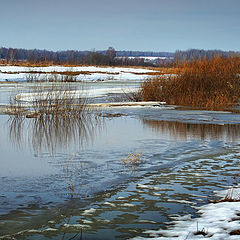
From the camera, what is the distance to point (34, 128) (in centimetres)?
1060

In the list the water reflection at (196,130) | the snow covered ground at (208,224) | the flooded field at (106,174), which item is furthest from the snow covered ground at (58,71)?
the snow covered ground at (208,224)

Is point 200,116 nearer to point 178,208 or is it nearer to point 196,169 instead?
point 196,169

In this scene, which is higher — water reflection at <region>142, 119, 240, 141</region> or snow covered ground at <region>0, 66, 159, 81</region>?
snow covered ground at <region>0, 66, 159, 81</region>

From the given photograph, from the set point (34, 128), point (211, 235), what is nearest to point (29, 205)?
point (211, 235)

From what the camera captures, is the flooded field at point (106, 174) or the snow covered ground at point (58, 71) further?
the snow covered ground at point (58, 71)

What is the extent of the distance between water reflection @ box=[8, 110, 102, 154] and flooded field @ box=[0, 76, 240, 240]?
0.02 metres

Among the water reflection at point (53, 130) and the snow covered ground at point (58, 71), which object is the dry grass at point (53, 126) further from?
the snow covered ground at point (58, 71)

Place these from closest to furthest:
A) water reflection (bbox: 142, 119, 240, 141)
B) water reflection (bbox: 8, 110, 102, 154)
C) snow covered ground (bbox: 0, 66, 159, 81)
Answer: water reflection (bbox: 8, 110, 102, 154), water reflection (bbox: 142, 119, 240, 141), snow covered ground (bbox: 0, 66, 159, 81)

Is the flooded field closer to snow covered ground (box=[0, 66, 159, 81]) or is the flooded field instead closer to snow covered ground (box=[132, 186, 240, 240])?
snow covered ground (box=[132, 186, 240, 240])

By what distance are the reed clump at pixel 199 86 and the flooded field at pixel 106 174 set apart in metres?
5.34

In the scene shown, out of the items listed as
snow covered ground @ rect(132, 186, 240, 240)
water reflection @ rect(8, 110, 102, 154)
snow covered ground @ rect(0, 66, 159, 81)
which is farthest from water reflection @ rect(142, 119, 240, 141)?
snow covered ground @ rect(0, 66, 159, 81)

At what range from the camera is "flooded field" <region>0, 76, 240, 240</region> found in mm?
4168

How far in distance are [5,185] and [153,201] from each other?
2031 millimetres

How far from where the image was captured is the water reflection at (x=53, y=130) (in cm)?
865
